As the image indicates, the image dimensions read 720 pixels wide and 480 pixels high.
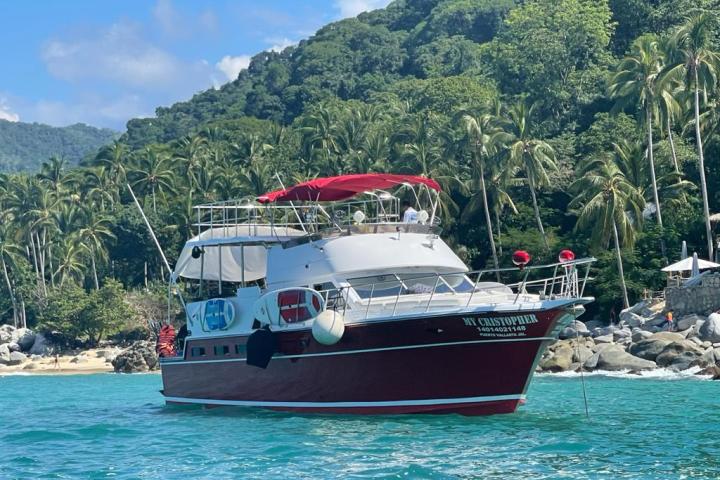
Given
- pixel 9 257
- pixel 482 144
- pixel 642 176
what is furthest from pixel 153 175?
pixel 642 176

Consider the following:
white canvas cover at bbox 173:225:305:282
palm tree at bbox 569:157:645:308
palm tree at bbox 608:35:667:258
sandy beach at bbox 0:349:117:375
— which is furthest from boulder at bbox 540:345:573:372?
sandy beach at bbox 0:349:117:375

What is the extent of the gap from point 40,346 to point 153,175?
1896cm

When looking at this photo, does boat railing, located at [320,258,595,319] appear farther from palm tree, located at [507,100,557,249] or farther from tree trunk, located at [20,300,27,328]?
tree trunk, located at [20,300,27,328]

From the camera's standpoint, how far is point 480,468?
18547 mm

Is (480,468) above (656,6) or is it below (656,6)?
below

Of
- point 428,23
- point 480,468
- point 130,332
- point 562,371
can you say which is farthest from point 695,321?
point 428,23

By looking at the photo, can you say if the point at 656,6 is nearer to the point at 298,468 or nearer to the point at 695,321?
the point at 695,321

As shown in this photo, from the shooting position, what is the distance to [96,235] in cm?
7869

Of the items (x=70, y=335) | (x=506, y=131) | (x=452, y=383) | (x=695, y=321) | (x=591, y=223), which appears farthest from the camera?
(x=70, y=335)

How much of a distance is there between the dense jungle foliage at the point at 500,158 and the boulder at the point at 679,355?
11544 millimetres

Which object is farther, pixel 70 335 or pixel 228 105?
pixel 228 105

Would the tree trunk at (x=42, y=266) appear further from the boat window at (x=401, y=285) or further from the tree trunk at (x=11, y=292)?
the boat window at (x=401, y=285)

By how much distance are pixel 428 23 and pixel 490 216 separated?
86252mm

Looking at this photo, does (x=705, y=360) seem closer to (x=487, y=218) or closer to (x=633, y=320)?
(x=633, y=320)
